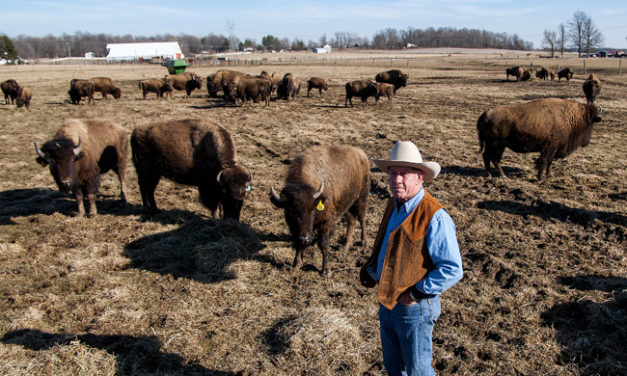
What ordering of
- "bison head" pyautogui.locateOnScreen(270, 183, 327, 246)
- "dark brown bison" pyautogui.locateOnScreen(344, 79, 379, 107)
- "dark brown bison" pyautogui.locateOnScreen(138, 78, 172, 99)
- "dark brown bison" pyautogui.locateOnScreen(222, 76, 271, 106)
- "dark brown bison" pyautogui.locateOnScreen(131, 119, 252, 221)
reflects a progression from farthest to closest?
"dark brown bison" pyautogui.locateOnScreen(138, 78, 172, 99) → "dark brown bison" pyautogui.locateOnScreen(222, 76, 271, 106) → "dark brown bison" pyautogui.locateOnScreen(344, 79, 379, 107) → "dark brown bison" pyautogui.locateOnScreen(131, 119, 252, 221) → "bison head" pyautogui.locateOnScreen(270, 183, 327, 246)

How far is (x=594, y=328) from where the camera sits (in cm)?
440

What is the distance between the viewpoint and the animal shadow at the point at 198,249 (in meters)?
5.92

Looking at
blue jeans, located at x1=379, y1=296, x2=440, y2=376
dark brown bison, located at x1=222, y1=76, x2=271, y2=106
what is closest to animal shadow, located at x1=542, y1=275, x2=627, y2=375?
blue jeans, located at x1=379, y1=296, x2=440, y2=376

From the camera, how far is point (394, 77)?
99.2ft

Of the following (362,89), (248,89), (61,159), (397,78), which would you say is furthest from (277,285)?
(397,78)

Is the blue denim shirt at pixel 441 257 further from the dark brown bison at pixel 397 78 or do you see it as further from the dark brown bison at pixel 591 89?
the dark brown bison at pixel 397 78

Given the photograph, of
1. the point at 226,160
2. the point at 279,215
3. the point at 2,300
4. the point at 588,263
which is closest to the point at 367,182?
the point at 279,215

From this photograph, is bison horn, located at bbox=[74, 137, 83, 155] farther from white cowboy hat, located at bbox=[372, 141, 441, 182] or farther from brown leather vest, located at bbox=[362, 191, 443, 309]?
brown leather vest, located at bbox=[362, 191, 443, 309]

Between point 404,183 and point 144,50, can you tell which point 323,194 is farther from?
point 144,50

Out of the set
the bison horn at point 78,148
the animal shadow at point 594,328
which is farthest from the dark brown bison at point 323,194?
the bison horn at point 78,148

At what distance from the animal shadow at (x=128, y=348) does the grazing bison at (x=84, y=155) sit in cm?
393

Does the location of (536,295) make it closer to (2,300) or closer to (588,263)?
A: (588,263)

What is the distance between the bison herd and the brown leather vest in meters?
2.44

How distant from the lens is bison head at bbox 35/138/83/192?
744 centimetres
